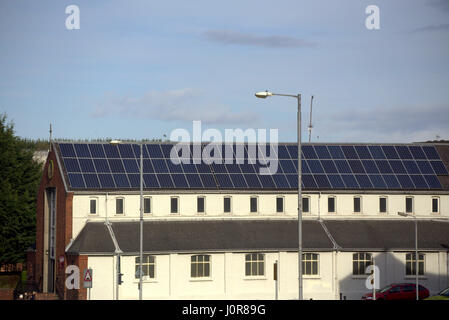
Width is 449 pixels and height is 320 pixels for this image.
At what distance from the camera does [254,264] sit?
65.9 m

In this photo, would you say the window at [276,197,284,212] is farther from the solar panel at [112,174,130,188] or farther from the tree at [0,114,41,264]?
the tree at [0,114,41,264]

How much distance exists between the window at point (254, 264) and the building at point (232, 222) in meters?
0.08

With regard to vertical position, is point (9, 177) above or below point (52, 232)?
above

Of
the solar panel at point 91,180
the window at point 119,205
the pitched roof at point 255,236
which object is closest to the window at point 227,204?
the pitched roof at point 255,236

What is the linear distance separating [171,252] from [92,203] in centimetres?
831

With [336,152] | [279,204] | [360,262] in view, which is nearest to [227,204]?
[279,204]

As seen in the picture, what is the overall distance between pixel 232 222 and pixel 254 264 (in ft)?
16.0

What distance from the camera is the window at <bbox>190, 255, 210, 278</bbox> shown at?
211ft

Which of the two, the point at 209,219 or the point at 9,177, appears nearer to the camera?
the point at 209,219

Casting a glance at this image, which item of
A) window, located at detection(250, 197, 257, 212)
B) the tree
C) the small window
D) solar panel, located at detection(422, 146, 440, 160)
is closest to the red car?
window, located at detection(250, 197, 257, 212)

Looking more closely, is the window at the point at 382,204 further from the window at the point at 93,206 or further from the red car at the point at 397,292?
the window at the point at 93,206
